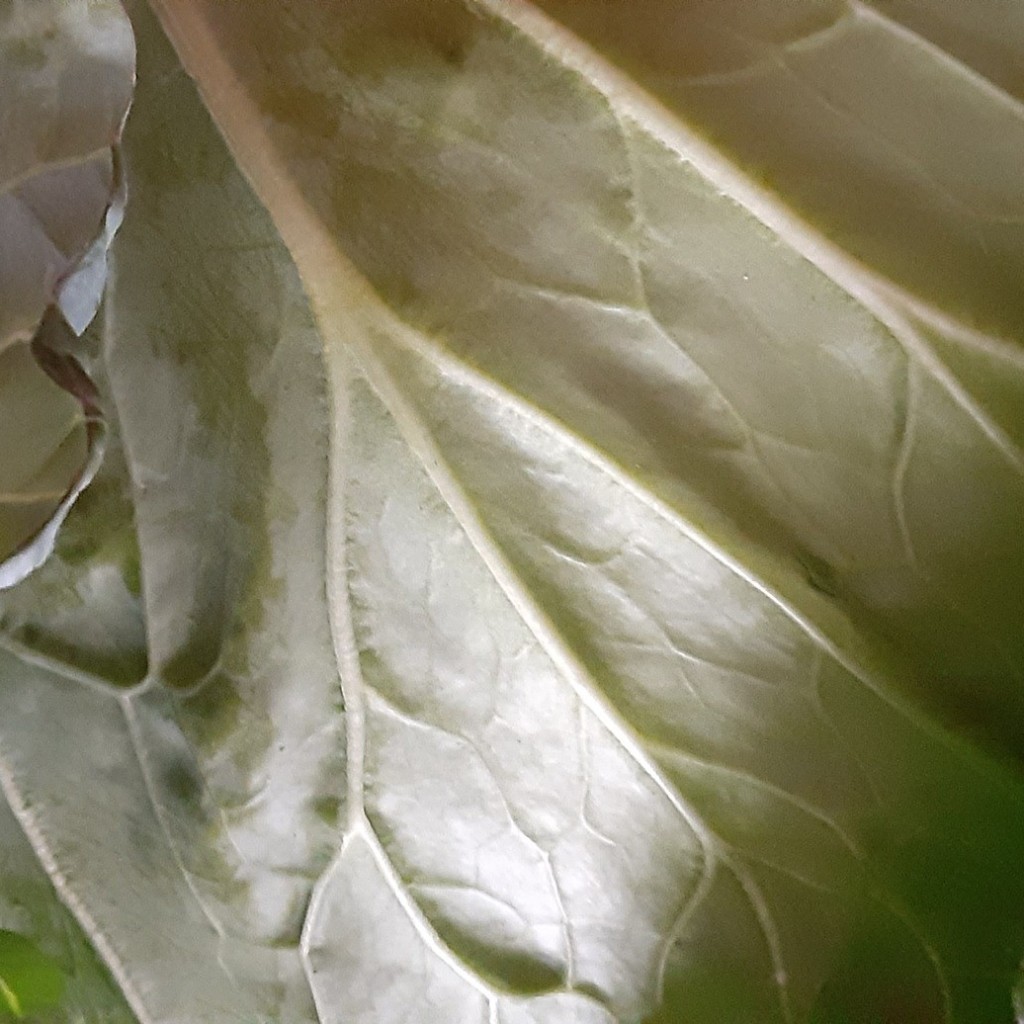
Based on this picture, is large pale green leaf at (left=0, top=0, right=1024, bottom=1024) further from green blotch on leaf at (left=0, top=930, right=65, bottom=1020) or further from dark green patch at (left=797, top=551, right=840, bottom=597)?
green blotch on leaf at (left=0, top=930, right=65, bottom=1020)

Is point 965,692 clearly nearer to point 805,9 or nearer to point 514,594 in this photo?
point 514,594

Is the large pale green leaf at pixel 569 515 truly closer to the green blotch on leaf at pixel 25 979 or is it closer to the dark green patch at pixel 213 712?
the dark green patch at pixel 213 712

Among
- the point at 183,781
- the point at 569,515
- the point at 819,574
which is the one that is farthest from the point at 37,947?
the point at 819,574

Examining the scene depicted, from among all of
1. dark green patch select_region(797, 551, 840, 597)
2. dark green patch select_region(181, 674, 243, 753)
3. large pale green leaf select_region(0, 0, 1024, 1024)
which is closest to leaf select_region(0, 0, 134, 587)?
large pale green leaf select_region(0, 0, 1024, 1024)

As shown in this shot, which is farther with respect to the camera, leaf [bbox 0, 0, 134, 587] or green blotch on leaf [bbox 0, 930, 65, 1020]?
green blotch on leaf [bbox 0, 930, 65, 1020]

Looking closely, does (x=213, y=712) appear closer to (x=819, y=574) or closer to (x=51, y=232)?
(x=51, y=232)

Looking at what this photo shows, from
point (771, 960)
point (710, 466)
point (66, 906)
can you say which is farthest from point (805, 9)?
point (66, 906)
